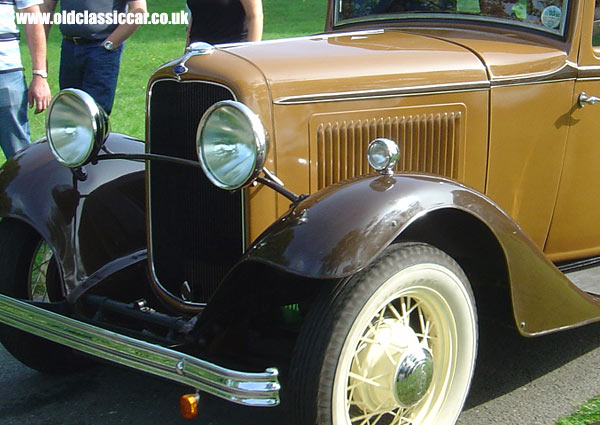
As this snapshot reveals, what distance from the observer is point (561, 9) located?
125 inches

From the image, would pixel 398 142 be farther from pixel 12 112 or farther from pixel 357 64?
pixel 12 112

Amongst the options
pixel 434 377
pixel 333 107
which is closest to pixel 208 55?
pixel 333 107

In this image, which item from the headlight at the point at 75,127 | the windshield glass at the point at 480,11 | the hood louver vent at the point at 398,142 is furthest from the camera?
the windshield glass at the point at 480,11

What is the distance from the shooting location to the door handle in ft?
10.6

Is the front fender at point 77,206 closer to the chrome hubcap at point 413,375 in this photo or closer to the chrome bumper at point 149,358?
the chrome bumper at point 149,358

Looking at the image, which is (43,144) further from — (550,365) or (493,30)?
(550,365)

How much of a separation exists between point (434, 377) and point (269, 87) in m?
1.11

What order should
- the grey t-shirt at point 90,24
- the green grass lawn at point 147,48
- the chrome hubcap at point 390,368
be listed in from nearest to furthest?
the chrome hubcap at point 390,368 → the grey t-shirt at point 90,24 → the green grass lawn at point 147,48

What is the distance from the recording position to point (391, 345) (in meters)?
2.43

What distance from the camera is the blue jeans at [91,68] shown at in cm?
481

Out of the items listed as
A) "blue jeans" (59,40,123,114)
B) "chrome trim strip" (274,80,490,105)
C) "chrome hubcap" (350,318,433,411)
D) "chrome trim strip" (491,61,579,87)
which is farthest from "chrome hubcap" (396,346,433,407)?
"blue jeans" (59,40,123,114)

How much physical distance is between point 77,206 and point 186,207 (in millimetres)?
542

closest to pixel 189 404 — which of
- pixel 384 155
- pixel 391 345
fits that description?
pixel 391 345


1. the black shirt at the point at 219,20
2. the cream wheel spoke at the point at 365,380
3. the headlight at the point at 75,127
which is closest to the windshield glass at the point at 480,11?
the black shirt at the point at 219,20
